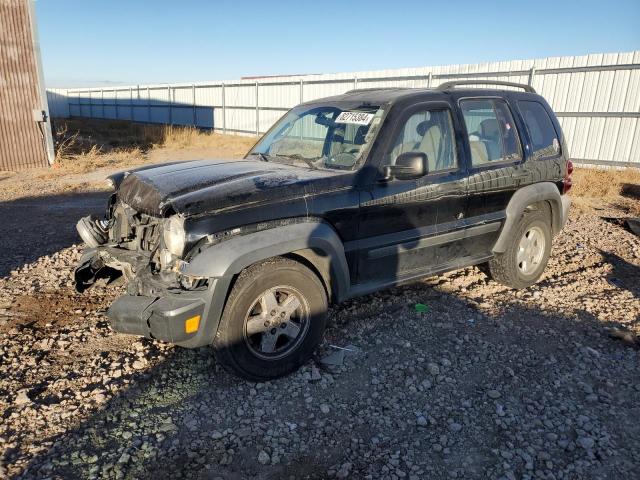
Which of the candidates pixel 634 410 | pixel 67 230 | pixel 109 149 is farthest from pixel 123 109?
pixel 634 410

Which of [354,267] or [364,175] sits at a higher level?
[364,175]

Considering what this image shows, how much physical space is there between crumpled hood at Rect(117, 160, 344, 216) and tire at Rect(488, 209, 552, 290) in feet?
7.40

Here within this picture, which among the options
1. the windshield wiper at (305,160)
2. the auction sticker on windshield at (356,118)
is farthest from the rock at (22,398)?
the auction sticker on windshield at (356,118)

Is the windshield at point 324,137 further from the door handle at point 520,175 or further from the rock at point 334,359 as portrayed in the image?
the door handle at point 520,175

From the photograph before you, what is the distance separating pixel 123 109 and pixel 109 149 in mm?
18582

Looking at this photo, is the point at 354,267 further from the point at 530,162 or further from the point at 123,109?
the point at 123,109

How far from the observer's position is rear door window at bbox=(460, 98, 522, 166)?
447cm

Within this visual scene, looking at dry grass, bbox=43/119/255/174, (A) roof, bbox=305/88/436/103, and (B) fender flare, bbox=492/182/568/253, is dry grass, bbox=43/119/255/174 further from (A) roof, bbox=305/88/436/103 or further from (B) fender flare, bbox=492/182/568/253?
(B) fender flare, bbox=492/182/568/253

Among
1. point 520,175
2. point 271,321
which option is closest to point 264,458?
point 271,321

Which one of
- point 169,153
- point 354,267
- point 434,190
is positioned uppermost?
point 434,190

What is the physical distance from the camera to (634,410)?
312 cm

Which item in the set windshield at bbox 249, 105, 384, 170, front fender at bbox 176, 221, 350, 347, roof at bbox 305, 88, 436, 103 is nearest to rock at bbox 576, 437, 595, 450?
front fender at bbox 176, 221, 350, 347

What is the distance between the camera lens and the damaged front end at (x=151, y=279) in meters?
2.98

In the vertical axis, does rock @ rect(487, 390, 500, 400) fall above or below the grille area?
below
